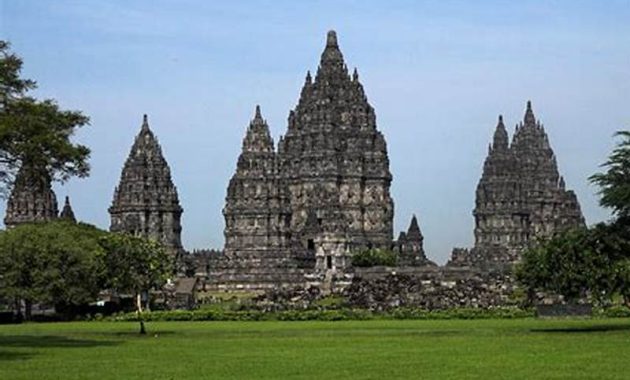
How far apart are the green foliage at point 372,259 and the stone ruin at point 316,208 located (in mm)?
1426

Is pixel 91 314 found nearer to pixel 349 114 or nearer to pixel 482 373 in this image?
pixel 482 373

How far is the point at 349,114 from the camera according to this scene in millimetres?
Answer: 169875

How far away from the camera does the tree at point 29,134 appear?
5080cm

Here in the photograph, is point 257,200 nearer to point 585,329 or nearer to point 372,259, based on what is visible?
point 372,259

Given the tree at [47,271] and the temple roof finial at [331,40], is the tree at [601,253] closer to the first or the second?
the tree at [47,271]

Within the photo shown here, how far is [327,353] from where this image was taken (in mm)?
46125

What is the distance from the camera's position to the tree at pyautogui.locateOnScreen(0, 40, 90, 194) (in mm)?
50797

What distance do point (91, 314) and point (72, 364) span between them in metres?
57.3

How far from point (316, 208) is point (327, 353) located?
120 meters

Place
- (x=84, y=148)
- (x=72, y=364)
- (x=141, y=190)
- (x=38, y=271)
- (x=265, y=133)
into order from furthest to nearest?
(x=141, y=190), (x=265, y=133), (x=38, y=271), (x=84, y=148), (x=72, y=364)

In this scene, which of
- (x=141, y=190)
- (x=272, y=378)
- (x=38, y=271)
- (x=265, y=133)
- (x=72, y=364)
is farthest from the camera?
(x=141, y=190)

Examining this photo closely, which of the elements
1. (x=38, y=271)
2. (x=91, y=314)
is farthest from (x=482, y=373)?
(x=91, y=314)

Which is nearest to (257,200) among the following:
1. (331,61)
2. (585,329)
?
(331,61)

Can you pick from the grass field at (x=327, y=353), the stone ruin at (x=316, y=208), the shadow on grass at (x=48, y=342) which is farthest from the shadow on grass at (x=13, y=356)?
Result: the stone ruin at (x=316, y=208)
